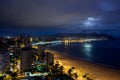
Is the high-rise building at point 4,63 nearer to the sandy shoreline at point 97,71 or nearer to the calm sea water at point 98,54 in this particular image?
the sandy shoreline at point 97,71

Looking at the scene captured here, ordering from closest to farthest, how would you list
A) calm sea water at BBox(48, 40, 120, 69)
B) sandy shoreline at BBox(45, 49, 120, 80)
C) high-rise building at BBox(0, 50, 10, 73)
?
sandy shoreline at BBox(45, 49, 120, 80), high-rise building at BBox(0, 50, 10, 73), calm sea water at BBox(48, 40, 120, 69)

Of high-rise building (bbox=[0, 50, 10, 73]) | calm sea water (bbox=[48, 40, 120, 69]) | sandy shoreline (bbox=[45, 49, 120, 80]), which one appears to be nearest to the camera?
sandy shoreline (bbox=[45, 49, 120, 80])

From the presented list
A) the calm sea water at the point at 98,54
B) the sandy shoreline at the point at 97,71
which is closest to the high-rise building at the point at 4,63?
the sandy shoreline at the point at 97,71

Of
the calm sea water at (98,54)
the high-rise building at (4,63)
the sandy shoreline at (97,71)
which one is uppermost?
the high-rise building at (4,63)

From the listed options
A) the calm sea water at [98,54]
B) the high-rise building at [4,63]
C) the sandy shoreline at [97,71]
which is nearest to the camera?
the sandy shoreline at [97,71]

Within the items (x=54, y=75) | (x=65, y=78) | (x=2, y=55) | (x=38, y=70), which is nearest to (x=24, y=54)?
(x=2, y=55)

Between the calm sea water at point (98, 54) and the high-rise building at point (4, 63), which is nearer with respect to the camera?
the high-rise building at point (4, 63)

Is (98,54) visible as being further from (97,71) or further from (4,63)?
(4,63)

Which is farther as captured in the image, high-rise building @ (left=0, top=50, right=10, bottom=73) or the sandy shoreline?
high-rise building @ (left=0, top=50, right=10, bottom=73)

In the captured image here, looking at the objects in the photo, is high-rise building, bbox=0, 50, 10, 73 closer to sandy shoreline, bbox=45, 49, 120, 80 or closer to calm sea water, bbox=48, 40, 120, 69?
sandy shoreline, bbox=45, 49, 120, 80

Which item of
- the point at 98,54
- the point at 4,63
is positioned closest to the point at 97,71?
the point at 4,63

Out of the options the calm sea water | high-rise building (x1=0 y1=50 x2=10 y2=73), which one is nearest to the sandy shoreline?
the calm sea water
